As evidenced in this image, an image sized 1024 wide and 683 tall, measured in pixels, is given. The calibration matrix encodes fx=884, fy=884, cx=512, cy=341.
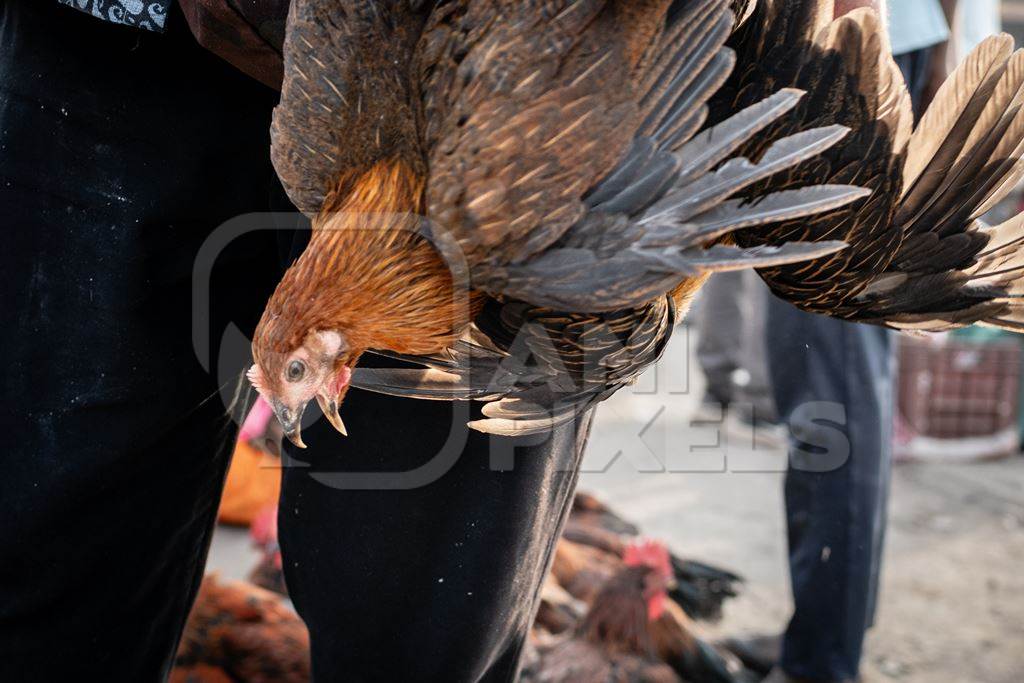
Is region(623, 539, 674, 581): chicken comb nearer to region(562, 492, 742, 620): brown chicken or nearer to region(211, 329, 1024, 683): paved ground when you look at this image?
region(562, 492, 742, 620): brown chicken

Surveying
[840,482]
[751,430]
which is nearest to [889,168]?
[840,482]

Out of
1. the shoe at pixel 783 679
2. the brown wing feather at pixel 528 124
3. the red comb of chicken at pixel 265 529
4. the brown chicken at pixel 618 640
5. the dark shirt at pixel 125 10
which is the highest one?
the dark shirt at pixel 125 10

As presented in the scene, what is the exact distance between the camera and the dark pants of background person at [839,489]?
2.60 meters

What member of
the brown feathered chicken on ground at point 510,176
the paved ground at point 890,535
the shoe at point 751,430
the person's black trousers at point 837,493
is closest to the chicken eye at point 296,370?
the brown feathered chicken on ground at point 510,176

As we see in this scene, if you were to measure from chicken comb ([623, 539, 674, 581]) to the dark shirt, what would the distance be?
2.06 meters

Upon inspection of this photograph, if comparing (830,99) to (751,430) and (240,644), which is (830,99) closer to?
(240,644)

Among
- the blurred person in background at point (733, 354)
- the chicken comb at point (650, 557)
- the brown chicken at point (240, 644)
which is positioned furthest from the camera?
the blurred person in background at point (733, 354)

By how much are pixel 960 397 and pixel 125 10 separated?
5.24 metres

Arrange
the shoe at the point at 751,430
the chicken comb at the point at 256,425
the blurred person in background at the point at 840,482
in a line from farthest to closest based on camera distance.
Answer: the shoe at the point at 751,430 < the chicken comb at the point at 256,425 < the blurred person in background at the point at 840,482

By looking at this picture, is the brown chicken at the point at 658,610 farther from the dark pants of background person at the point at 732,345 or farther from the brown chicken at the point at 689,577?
the dark pants of background person at the point at 732,345

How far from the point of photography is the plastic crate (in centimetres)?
527

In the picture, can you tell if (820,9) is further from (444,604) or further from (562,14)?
(444,604)

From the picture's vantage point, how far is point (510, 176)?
1.08m

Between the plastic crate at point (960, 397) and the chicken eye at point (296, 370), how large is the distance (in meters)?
4.78
